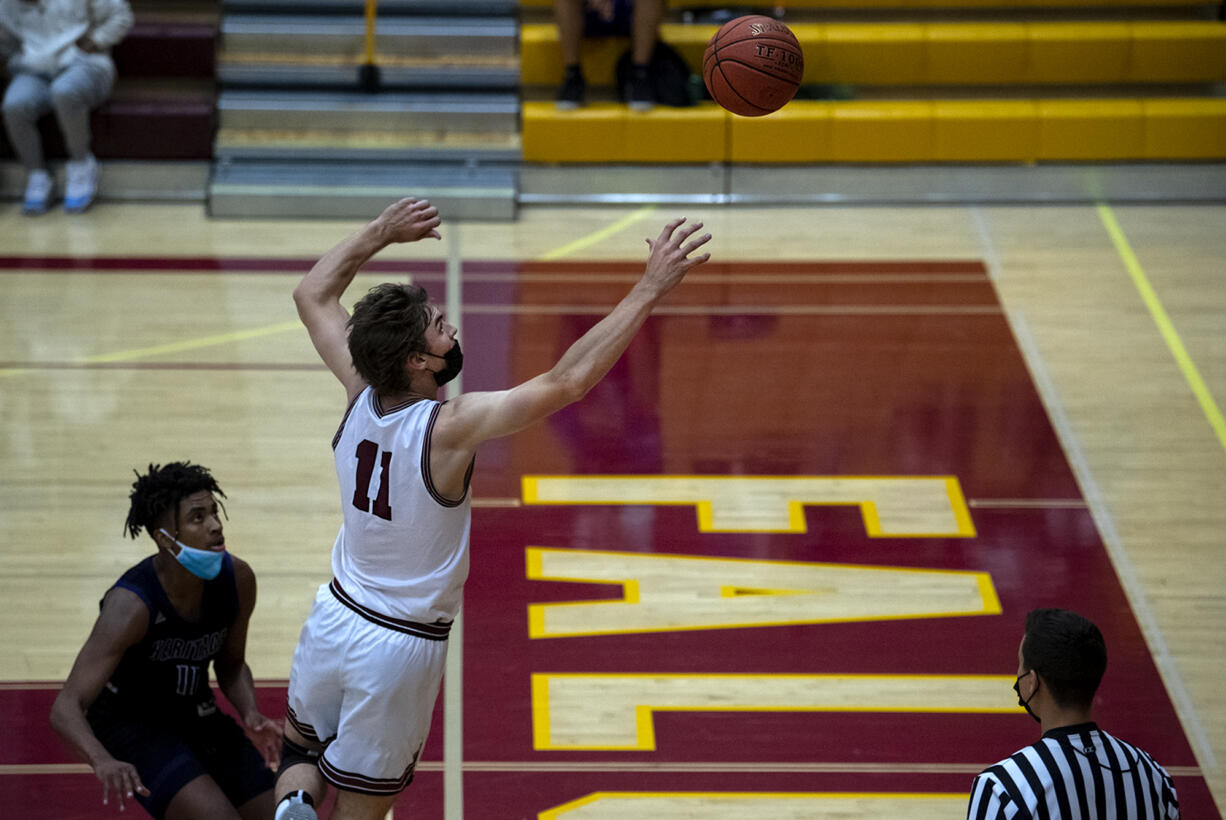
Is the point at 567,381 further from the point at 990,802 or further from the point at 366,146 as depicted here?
the point at 366,146

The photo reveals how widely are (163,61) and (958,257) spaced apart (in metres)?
5.68

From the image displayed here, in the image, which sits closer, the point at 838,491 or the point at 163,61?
the point at 838,491

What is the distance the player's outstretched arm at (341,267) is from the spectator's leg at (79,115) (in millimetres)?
6396

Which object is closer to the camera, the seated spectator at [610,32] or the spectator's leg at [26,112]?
the spectator's leg at [26,112]

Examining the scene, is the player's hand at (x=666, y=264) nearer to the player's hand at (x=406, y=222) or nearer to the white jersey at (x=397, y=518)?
the white jersey at (x=397, y=518)

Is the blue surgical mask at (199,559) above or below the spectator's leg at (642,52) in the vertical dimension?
below

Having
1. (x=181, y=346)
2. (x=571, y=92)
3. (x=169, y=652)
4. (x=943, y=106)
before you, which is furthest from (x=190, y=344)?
(x=943, y=106)

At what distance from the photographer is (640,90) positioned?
33.7 feet

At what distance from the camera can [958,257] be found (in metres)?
9.44

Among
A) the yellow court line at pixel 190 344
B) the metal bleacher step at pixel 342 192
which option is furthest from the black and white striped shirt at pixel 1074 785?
the metal bleacher step at pixel 342 192

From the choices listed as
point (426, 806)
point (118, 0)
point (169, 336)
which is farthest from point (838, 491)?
point (118, 0)

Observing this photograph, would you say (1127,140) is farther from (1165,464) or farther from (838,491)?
(838,491)

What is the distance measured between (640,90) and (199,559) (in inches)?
267

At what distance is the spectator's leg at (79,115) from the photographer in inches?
385
